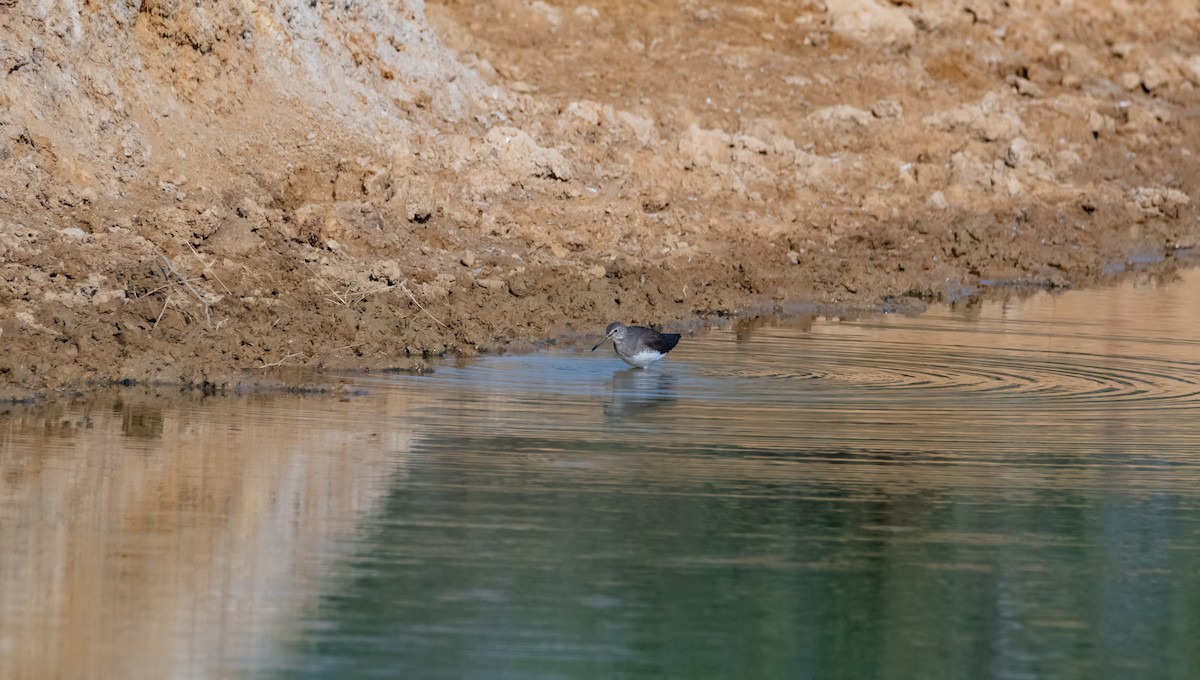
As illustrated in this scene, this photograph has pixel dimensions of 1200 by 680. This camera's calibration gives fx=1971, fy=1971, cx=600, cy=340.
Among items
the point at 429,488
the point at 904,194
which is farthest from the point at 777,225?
the point at 429,488

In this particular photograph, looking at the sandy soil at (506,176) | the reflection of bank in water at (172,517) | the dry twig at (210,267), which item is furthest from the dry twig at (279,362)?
the dry twig at (210,267)

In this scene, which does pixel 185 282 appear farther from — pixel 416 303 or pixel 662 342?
pixel 662 342

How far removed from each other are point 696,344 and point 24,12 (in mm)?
6623

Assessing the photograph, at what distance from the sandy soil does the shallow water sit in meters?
1.85

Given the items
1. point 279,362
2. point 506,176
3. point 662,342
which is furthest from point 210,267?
point 506,176

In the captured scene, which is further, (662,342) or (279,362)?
(662,342)

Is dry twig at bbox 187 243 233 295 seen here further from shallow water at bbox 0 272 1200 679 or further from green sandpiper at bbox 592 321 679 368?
green sandpiper at bbox 592 321 679 368

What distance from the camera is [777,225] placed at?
21859 millimetres

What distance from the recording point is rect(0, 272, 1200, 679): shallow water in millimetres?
7012

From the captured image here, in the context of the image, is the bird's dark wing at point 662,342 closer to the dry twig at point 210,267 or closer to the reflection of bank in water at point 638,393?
the reflection of bank in water at point 638,393

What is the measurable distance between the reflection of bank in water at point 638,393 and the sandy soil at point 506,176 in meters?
1.58

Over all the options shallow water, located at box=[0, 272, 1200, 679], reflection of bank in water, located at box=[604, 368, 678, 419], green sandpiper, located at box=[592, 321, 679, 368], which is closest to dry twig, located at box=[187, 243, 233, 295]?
shallow water, located at box=[0, 272, 1200, 679]

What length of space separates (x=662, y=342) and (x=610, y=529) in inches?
220

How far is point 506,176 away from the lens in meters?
20.3
